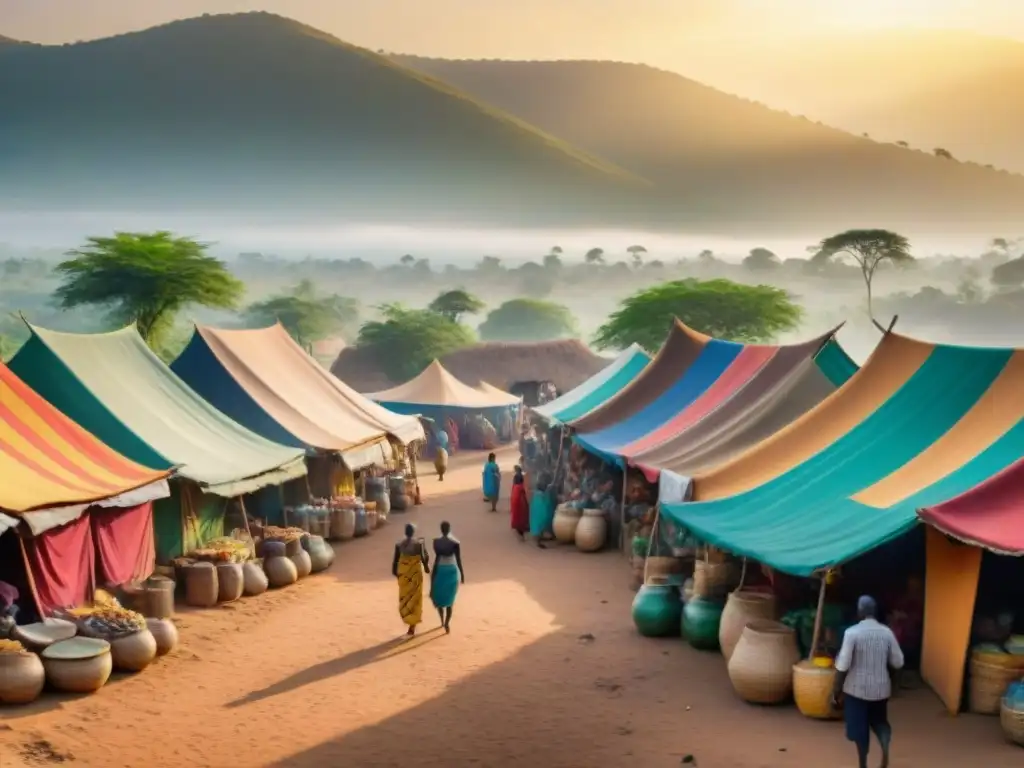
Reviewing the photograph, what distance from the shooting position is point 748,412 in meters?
16.3

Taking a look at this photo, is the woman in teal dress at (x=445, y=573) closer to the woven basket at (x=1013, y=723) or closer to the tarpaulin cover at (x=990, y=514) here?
the tarpaulin cover at (x=990, y=514)

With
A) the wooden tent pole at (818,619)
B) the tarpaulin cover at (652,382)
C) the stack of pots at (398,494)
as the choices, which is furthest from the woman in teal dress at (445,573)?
the stack of pots at (398,494)

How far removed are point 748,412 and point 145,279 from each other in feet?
91.5

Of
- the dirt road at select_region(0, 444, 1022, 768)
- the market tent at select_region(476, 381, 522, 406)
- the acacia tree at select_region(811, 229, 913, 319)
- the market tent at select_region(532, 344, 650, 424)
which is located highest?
the acacia tree at select_region(811, 229, 913, 319)

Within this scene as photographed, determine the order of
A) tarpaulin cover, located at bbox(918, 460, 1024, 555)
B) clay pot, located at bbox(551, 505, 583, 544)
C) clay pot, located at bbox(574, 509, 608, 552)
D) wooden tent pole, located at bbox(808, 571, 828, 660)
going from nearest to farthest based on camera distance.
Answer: tarpaulin cover, located at bbox(918, 460, 1024, 555), wooden tent pole, located at bbox(808, 571, 828, 660), clay pot, located at bbox(574, 509, 608, 552), clay pot, located at bbox(551, 505, 583, 544)

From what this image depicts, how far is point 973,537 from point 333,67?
20085 centimetres

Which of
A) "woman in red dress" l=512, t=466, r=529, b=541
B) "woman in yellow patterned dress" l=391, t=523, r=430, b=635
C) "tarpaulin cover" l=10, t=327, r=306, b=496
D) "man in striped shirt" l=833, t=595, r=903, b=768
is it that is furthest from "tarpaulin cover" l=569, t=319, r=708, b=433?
"man in striped shirt" l=833, t=595, r=903, b=768

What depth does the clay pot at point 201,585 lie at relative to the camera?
558 inches

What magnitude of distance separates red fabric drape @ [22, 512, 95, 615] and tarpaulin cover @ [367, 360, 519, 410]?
2196 cm

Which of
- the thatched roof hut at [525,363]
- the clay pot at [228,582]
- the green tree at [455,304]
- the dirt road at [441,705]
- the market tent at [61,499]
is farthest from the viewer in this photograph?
the green tree at [455,304]

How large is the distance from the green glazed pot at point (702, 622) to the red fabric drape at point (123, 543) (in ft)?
21.1

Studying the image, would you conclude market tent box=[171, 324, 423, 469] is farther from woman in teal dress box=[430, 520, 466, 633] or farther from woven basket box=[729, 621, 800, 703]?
woven basket box=[729, 621, 800, 703]

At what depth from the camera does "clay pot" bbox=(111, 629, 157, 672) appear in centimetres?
1107

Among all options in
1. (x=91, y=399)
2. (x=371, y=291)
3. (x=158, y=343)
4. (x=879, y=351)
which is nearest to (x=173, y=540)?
(x=91, y=399)
